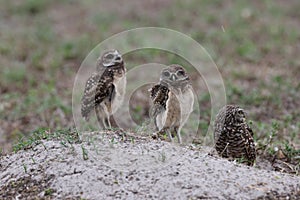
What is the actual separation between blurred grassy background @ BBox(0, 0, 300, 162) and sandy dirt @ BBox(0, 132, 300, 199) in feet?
7.68

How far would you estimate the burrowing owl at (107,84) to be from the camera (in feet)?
21.7

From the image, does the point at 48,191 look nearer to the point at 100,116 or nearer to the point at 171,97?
the point at 171,97

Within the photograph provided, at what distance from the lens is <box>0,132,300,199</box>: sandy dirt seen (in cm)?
472

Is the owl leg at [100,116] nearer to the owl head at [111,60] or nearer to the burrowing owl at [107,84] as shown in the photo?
the burrowing owl at [107,84]

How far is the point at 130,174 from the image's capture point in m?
4.94

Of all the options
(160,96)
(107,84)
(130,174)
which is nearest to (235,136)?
(160,96)

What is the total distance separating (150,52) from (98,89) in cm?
522

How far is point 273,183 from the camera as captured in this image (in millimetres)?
4859

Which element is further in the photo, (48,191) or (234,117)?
(234,117)

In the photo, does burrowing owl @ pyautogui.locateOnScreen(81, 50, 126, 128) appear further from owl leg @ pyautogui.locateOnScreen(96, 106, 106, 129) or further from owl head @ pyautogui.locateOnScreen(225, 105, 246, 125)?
owl head @ pyautogui.locateOnScreen(225, 105, 246, 125)

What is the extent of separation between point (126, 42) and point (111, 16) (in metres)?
2.09

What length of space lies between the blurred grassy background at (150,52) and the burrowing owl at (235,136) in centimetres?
133

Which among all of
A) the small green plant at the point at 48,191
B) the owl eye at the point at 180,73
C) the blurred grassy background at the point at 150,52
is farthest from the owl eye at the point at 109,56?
the small green plant at the point at 48,191

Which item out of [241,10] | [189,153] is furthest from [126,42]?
[189,153]
